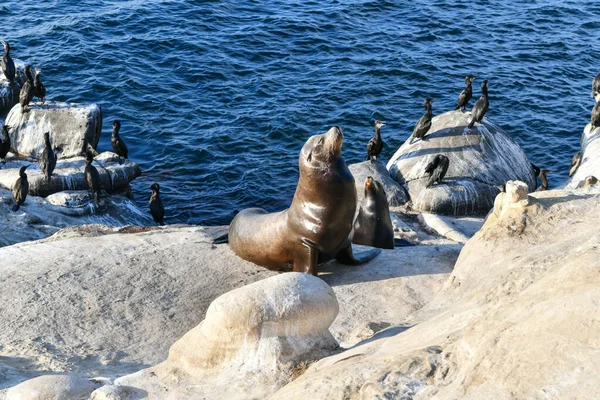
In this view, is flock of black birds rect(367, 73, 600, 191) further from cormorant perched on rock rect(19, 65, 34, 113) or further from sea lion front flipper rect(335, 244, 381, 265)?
cormorant perched on rock rect(19, 65, 34, 113)

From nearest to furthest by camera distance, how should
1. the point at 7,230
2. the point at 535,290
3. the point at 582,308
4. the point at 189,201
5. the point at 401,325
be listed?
the point at 582,308 < the point at 535,290 < the point at 401,325 < the point at 7,230 < the point at 189,201

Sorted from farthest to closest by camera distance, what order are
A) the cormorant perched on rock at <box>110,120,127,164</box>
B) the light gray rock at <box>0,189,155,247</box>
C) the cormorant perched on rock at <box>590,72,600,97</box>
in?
1. the cormorant perched on rock at <box>590,72,600,97</box>
2. the cormorant perched on rock at <box>110,120,127,164</box>
3. the light gray rock at <box>0,189,155,247</box>

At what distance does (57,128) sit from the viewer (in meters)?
18.9

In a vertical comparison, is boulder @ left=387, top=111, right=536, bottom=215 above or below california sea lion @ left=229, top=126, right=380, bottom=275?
below

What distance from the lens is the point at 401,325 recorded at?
22.5 feet

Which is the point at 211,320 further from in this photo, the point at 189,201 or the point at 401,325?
the point at 189,201

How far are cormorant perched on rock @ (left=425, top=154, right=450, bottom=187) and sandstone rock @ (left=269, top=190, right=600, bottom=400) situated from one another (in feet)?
31.6

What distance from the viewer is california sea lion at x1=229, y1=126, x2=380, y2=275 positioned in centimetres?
926

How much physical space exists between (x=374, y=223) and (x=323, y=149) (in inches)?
115

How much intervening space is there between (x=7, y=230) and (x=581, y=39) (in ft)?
62.0

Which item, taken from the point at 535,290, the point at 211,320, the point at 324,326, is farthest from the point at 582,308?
the point at 211,320

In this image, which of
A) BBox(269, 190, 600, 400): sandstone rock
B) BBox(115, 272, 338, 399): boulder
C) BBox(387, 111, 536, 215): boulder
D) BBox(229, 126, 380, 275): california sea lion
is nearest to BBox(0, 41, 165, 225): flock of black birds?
BBox(387, 111, 536, 215): boulder

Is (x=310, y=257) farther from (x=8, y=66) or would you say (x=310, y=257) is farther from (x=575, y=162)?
(x=8, y=66)

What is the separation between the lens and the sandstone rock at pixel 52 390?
5.61 metres
